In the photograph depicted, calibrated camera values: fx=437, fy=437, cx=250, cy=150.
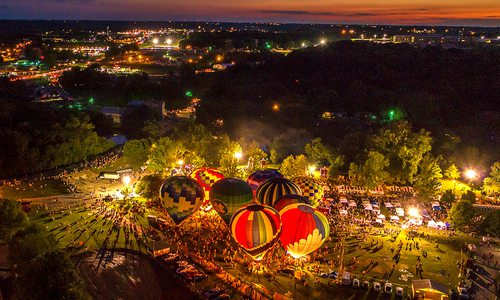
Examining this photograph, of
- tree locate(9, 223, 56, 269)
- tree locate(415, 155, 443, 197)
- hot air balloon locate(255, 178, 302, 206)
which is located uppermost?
hot air balloon locate(255, 178, 302, 206)

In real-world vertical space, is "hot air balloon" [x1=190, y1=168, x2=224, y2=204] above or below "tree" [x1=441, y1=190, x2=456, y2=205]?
above

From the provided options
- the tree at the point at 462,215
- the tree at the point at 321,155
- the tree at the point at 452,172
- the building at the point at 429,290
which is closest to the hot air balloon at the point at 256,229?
the building at the point at 429,290

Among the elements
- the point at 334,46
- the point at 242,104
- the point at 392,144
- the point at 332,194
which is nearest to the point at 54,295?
the point at 332,194

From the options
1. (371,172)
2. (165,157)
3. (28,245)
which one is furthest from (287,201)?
(165,157)

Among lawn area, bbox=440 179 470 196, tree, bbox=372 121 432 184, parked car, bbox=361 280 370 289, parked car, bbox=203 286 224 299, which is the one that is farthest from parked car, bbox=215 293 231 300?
lawn area, bbox=440 179 470 196

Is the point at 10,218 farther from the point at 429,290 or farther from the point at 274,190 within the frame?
the point at 429,290

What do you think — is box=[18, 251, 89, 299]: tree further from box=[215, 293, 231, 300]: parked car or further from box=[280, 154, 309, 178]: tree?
box=[280, 154, 309, 178]: tree

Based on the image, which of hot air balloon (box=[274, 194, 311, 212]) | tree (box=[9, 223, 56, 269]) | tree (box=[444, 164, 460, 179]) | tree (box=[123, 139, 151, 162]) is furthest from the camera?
tree (box=[444, 164, 460, 179])

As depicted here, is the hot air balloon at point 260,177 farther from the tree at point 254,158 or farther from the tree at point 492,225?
the tree at point 492,225
